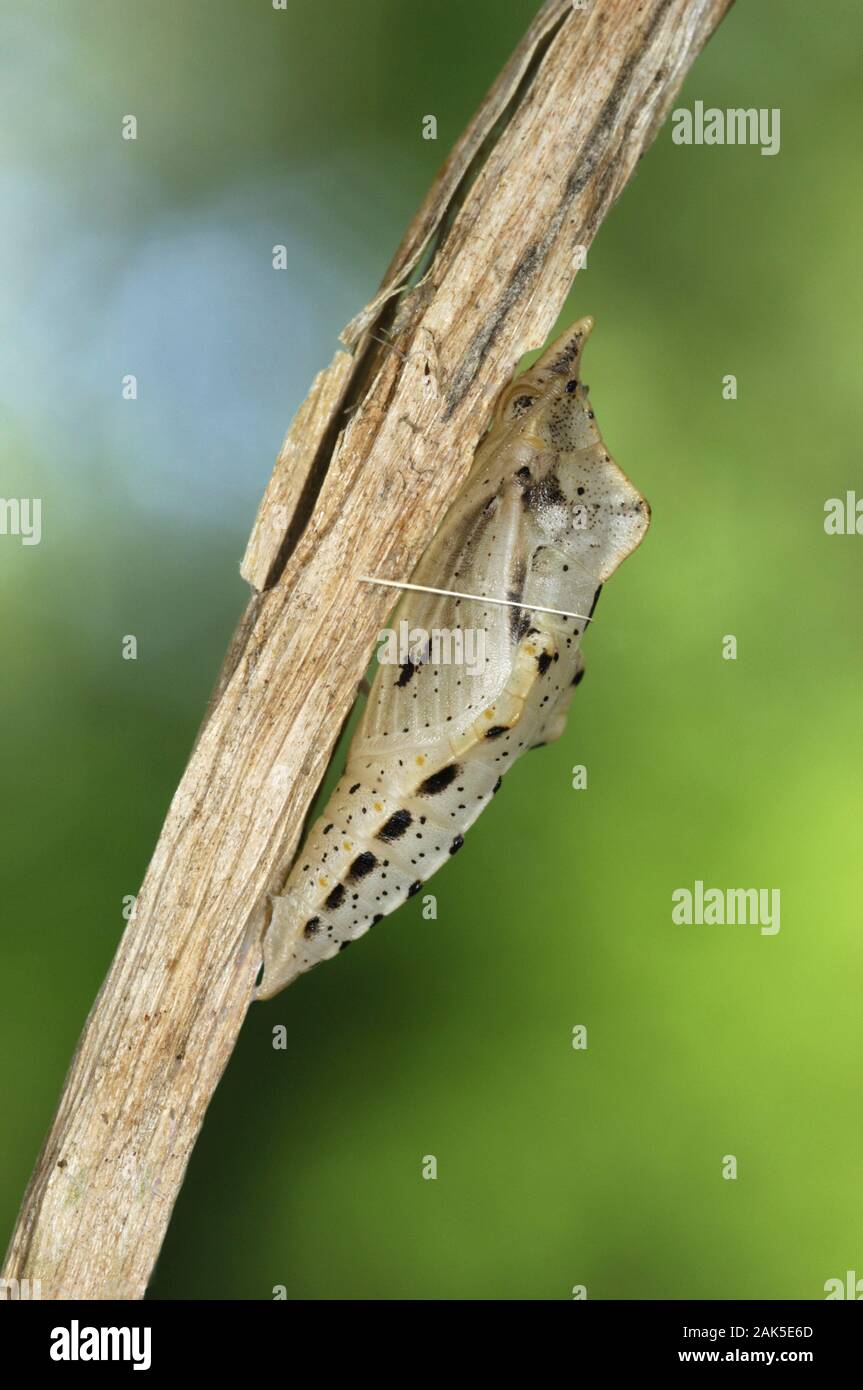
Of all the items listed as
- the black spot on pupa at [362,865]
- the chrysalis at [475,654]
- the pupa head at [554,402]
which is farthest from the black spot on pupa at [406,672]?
the pupa head at [554,402]

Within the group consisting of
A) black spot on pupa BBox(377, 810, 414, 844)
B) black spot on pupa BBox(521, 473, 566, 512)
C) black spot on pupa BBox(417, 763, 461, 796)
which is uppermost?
black spot on pupa BBox(521, 473, 566, 512)

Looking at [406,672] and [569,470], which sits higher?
[569,470]

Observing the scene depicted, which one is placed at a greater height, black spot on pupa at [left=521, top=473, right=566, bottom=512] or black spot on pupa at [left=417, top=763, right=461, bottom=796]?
black spot on pupa at [left=521, top=473, right=566, bottom=512]

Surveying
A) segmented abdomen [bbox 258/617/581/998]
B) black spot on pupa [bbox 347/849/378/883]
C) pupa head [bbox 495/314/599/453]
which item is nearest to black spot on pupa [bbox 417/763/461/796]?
segmented abdomen [bbox 258/617/581/998]

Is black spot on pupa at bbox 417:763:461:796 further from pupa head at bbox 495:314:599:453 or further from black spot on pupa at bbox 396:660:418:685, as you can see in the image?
pupa head at bbox 495:314:599:453

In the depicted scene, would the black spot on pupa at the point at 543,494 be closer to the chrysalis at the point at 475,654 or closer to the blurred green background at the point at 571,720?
the chrysalis at the point at 475,654

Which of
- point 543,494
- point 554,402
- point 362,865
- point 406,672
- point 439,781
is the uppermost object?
point 554,402

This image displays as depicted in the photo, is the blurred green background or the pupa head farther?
the blurred green background

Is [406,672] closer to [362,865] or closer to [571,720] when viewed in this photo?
[362,865]

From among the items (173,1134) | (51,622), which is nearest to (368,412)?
(173,1134)

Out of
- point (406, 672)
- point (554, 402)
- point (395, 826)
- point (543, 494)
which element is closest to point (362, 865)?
point (395, 826)
